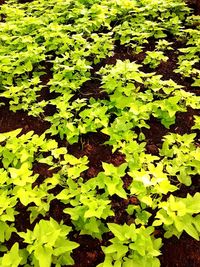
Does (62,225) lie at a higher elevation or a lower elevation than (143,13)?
lower

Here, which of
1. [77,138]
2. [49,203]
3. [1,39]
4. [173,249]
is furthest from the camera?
[1,39]

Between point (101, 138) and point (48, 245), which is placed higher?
point (48, 245)

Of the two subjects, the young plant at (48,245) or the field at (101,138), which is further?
the field at (101,138)

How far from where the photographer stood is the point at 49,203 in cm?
310

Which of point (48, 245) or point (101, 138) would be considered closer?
point (48, 245)

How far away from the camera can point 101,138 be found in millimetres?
3795

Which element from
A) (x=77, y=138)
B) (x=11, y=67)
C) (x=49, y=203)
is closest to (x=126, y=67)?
(x=77, y=138)

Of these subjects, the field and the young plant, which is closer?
the young plant

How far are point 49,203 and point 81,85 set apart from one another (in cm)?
194

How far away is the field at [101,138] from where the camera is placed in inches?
104

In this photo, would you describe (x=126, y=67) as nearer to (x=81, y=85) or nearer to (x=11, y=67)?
(x=81, y=85)

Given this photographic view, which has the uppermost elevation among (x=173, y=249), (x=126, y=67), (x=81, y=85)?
(x=126, y=67)

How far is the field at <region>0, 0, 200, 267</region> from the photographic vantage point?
8.64ft

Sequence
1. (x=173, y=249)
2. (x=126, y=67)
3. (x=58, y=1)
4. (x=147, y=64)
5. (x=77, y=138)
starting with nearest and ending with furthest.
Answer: (x=173, y=249) → (x=77, y=138) → (x=126, y=67) → (x=147, y=64) → (x=58, y=1)
